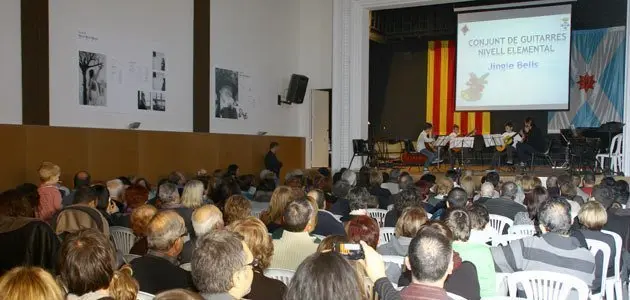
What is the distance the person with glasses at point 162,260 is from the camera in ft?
9.40

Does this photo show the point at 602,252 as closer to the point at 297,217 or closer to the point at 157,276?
the point at 297,217

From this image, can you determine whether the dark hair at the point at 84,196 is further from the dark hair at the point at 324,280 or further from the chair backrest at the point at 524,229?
the chair backrest at the point at 524,229

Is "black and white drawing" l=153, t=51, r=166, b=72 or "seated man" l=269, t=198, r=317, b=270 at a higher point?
"black and white drawing" l=153, t=51, r=166, b=72

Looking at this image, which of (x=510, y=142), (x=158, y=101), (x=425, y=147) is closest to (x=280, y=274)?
(x=158, y=101)

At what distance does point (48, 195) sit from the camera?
5.48 meters

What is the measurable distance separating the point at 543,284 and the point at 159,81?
8773 mm

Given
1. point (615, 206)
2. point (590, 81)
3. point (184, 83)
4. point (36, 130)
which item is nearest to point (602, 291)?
point (615, 206)

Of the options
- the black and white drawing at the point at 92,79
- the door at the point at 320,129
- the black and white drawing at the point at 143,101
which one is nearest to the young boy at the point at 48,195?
the black and white drawing at the point at 92,79

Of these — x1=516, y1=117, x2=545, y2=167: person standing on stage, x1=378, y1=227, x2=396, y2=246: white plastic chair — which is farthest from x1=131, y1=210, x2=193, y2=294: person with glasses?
x1=516, y1=117, x2=545, y2=167: person standing on stage

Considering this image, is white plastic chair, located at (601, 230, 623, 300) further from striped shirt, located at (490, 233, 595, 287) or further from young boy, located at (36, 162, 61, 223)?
young boy, located at (36, 162, 61, 223)

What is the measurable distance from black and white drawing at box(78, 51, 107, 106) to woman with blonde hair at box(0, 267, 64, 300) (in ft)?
26.4

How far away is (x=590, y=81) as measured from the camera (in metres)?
14.7

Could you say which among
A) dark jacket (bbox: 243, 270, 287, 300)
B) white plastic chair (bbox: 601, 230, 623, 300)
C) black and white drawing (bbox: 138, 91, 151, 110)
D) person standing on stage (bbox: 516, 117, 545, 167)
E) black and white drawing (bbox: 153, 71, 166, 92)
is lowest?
white plastic chair (bbox: 601, 230, 623, 300)

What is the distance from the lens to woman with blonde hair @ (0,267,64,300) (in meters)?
1.64
